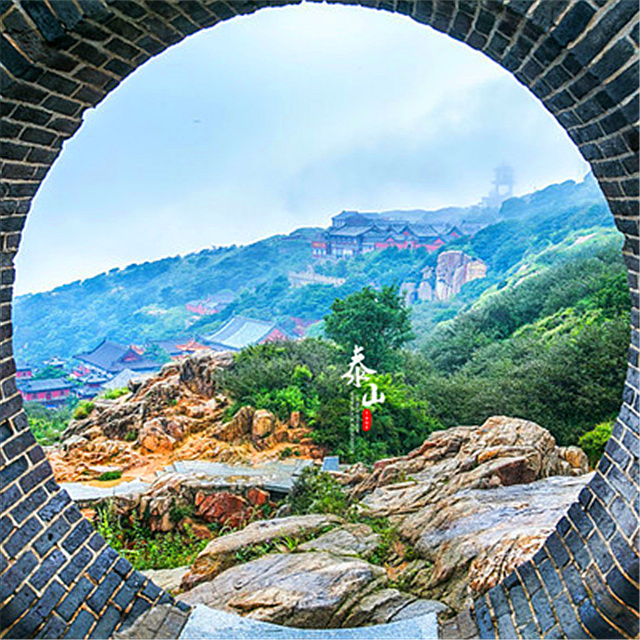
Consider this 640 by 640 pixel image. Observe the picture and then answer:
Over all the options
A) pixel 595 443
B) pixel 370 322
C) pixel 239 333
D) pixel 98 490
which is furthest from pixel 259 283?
pixel 595 443

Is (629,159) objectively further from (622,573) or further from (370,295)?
(370,295)

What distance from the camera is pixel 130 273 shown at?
167 ft

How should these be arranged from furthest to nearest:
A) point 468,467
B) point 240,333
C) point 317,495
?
point 240,333 → point 317,495 → point 468,467

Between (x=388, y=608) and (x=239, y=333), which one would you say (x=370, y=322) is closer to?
(x=388, y=608)

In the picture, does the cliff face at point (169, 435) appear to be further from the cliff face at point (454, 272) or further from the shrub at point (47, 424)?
the cliff face at point (454, 272)

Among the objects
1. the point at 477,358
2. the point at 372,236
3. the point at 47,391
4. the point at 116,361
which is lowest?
the point at 47,391

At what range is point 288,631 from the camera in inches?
115

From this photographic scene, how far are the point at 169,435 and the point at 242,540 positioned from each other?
579 centimetres

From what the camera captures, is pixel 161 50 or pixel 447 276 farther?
pixel 447 276

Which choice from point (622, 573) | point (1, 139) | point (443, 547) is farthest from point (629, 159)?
point (443, 547)

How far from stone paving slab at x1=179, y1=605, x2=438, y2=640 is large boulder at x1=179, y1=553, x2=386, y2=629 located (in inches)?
4.1

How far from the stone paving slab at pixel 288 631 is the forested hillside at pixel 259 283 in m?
24.8

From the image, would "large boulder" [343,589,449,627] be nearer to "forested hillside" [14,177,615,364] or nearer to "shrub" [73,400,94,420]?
"shrub" [73,400,94,420]

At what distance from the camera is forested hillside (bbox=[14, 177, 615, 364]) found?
3344 cm
